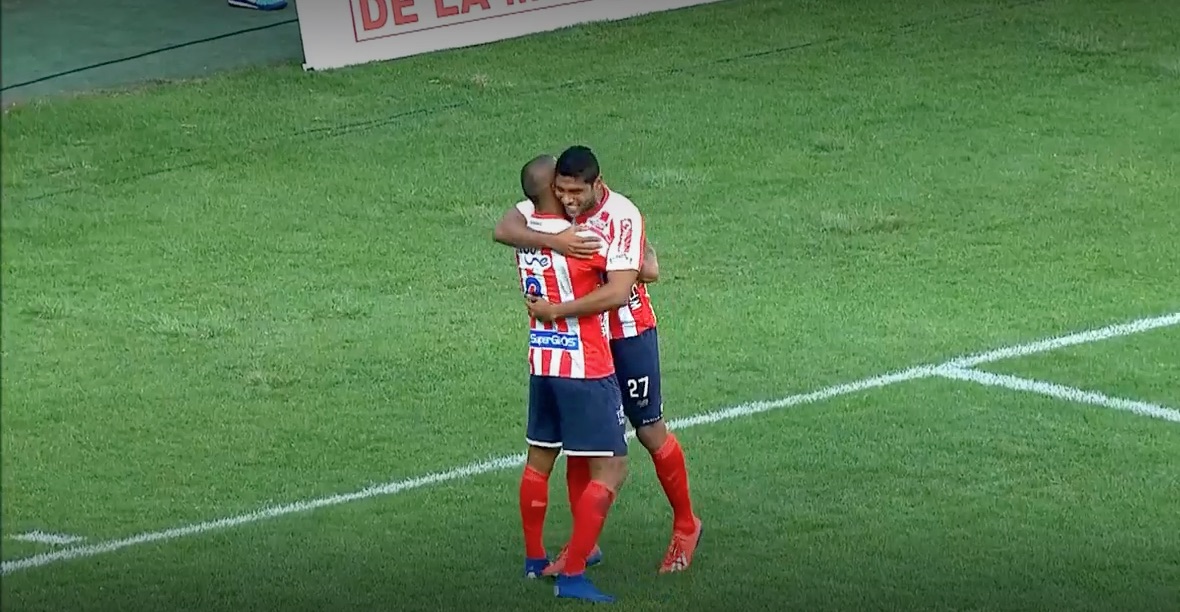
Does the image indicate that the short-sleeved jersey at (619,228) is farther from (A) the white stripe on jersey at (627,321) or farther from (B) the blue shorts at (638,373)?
(B) the blue shorts at (638,373)

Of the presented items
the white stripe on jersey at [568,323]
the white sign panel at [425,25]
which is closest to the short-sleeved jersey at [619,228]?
the white stripe on jersey at [568,323]

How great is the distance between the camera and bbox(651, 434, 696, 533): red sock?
5.78m

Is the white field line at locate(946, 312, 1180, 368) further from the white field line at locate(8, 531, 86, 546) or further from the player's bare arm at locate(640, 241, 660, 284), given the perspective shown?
the white field line at locate(8, 531, 86, 546)

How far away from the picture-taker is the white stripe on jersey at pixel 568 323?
5.31m

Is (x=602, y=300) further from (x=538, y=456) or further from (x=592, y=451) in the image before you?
(x=538, y=456)

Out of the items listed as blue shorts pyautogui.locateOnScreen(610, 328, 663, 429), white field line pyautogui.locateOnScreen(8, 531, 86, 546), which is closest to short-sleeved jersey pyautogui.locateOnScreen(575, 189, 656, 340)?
blue shorts pyautogui.locateOnScreen(610, 328, 663, 429)

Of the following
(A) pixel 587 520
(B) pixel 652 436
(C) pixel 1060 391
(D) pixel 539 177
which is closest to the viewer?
(D) pixel 539 177

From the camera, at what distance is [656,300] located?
973 centimetres

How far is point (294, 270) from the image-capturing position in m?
10.6

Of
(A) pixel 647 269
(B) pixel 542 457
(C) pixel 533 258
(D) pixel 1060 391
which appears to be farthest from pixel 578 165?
(D) pixel 1060 391

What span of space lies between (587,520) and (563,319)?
64cm

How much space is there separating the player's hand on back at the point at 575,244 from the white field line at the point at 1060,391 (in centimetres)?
338

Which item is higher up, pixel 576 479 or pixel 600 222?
pixel 600 222

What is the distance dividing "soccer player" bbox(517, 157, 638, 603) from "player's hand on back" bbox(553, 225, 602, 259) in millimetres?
26
